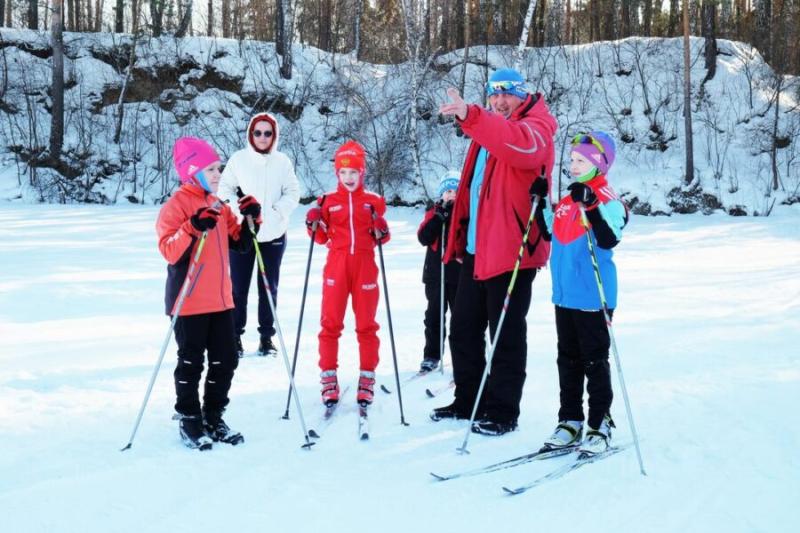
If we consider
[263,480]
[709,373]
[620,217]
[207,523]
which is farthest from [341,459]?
[709,373]

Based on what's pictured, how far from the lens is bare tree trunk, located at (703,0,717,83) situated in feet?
68.2

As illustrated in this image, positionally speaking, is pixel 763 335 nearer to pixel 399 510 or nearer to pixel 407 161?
pixel 399 510

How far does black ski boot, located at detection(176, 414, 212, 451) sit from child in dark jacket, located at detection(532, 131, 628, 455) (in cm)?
184

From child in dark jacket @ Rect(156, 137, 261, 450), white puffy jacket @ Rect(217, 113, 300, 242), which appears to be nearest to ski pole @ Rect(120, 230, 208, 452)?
child in dark jacket @ Rect(156, 137, 261, 450)

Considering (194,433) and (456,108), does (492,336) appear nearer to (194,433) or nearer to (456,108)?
(456,108)

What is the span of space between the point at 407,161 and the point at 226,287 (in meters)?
15.3

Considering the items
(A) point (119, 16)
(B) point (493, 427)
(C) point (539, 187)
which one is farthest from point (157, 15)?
(B) point (493, 427)

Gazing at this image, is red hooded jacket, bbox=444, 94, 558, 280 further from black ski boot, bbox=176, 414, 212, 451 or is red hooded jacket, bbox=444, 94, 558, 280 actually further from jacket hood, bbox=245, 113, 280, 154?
jacket hood, bbox=245, 113, 280, 154

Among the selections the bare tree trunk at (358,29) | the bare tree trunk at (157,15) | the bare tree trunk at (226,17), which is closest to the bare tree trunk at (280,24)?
the bare tree trunk at (358,29)

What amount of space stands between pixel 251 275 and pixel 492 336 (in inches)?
93.0

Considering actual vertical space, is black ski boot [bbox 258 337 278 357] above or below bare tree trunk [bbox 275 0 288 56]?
below

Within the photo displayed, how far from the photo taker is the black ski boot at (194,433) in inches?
146

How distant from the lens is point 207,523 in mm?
2848

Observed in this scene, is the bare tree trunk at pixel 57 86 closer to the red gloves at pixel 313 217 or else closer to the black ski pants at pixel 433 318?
the black ski pants at pixel 433 318
